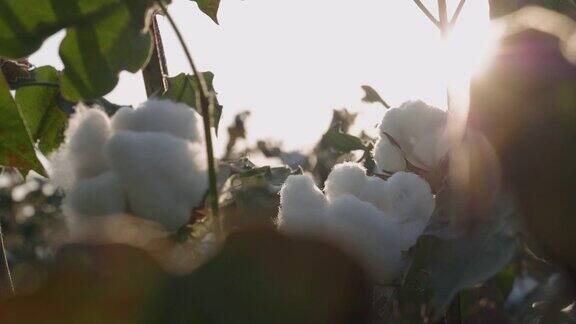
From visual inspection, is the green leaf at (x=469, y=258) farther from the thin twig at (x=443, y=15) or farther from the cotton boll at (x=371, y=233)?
the thin twig at (x=443, y=15)

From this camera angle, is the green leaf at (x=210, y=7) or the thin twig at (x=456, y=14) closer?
the thin twig at (x=456, y=14)

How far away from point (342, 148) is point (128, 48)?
51 centimetres

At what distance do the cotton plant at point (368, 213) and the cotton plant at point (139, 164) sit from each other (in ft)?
0.48

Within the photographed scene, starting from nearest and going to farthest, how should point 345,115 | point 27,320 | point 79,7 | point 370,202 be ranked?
1. point 27,320
2. point 79,7
3. point 370,202
4. point 345,115

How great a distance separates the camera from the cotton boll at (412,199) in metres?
0.83

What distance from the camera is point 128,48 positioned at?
0.72 meters

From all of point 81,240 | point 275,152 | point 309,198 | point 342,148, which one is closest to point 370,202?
point 309,198

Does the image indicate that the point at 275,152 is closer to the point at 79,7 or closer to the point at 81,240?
the point at 79,7

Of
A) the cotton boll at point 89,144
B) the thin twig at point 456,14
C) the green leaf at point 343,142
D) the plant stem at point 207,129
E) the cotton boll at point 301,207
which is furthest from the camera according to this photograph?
the green leaf at point 343,142

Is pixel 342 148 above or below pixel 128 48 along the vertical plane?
below

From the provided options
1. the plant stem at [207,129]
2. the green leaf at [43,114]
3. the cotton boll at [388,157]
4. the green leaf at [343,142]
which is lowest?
the green leaf at [343,142]

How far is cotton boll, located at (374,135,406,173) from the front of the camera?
97 centimetres

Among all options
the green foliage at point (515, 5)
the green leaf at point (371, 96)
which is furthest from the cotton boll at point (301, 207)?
the green leaf at point (371, 96)

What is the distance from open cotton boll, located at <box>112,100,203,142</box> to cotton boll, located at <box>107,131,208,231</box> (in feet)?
0.07
